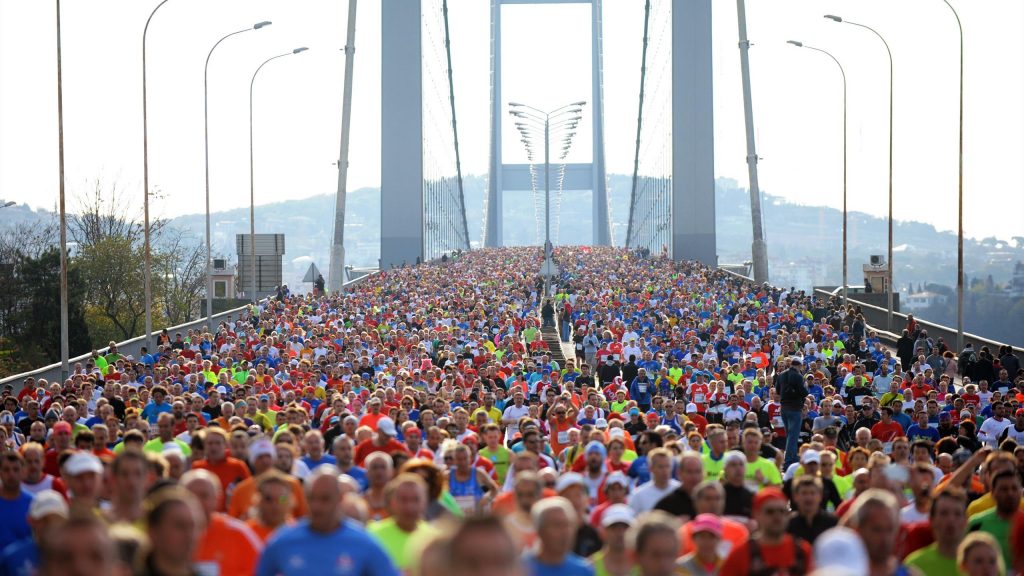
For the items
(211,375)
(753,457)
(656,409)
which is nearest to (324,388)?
(211,375)

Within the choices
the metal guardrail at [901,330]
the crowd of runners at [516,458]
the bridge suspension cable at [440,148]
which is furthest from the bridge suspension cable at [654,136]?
the crowd of runners at [516,458]

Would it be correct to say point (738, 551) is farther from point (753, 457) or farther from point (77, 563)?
point (753, 457)

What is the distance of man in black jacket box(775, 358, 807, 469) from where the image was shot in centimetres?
1831

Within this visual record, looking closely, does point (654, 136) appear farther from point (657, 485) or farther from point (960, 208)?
point (657, 485)

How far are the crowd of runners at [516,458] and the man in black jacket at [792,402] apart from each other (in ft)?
0.09

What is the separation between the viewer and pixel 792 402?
18.5m

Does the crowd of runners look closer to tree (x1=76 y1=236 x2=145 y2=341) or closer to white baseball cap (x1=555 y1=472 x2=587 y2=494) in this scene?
white baseball cap (x1=555 y1=472 x2=587 y2=494)

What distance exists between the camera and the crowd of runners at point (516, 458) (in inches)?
247

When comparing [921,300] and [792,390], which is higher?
[792,390]

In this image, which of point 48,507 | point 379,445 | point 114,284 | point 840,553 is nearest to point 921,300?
point 114,284

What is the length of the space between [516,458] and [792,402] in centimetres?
863

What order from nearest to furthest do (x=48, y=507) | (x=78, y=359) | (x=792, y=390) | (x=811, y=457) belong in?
(x=48, y=507) < (x=811, y=457) < (x=792, y=390) < (x=78, y=359)

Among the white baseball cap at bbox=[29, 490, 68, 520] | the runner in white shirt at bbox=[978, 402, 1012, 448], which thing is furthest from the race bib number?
the white baseball cap at bbox=[29, 490, 68, 520]

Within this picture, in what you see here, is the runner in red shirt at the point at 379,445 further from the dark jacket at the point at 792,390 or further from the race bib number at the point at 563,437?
the dark jacket at the point at 792,390
